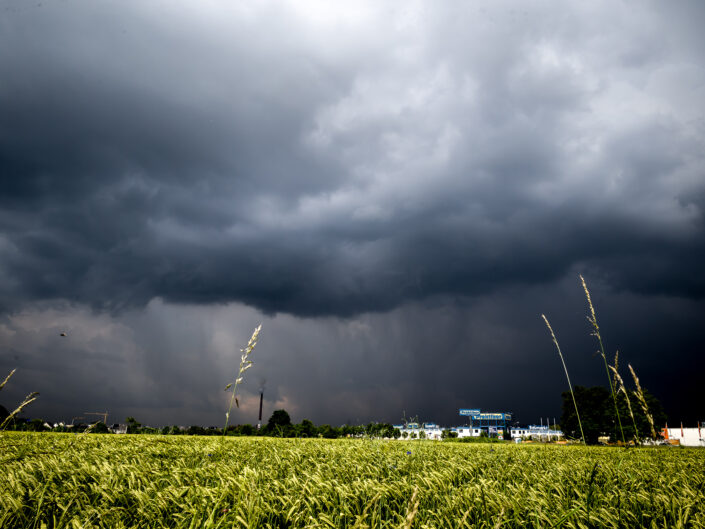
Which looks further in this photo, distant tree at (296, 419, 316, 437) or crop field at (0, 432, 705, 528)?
distant tree at (296, 419, 316, 437)

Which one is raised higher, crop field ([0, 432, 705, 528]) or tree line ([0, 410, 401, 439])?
crop field ([0, 432, 705, 528])

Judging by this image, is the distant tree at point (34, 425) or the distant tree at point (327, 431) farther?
the distant tree at point (327, 431)

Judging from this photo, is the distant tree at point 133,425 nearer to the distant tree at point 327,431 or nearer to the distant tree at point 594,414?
the distant tree at point 327,431

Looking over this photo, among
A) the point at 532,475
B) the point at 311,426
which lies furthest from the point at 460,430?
the point at 532,475

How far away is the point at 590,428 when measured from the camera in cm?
5234

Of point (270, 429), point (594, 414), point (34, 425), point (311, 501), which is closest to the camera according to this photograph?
point (311, 501)

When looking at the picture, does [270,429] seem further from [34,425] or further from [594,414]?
[594,414]

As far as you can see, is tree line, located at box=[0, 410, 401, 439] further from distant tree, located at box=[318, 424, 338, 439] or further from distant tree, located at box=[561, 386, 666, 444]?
distant tree, located at box=[561, 386, 666, 444]

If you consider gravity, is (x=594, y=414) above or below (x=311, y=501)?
below

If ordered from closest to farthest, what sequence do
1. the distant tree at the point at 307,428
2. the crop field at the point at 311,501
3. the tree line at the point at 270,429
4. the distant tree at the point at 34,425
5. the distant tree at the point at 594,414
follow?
the crop field at the point at 311,501 < the tree line at the point at 270,429 < the distant tree at the point at 34,425 < the distant tree at the point at 307,428 < the distant tree at the point at 594,414

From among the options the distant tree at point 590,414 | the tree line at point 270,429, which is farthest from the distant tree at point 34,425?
the distant tree at point 590,414

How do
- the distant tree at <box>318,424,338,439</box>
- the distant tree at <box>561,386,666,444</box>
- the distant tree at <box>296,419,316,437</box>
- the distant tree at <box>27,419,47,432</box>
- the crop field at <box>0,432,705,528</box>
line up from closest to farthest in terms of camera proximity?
the crop field at <box>0,432,705,528</box> < the distant tree at <box>27,419,47,432</box> < the distant tree at <box>296,419,316,437</box> < the distant tree at <box>318,424,338,439</box> < the distant tree at <box>561,386,666,444</box>

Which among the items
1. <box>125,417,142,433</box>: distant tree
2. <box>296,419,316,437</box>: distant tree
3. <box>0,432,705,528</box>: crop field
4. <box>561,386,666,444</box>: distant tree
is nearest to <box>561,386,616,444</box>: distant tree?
<box>561,386,666,444</box>: distant tree

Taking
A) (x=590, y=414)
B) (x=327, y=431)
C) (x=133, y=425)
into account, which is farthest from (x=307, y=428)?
(x=590, y=414)
